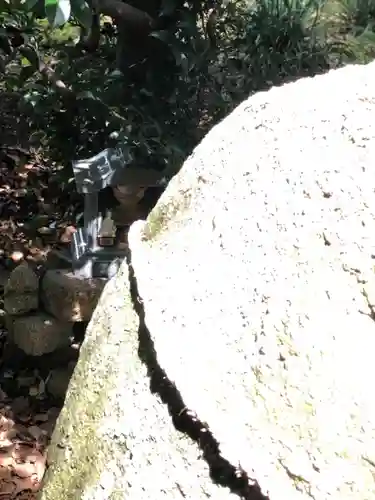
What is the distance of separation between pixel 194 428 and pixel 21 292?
2237 millimetres

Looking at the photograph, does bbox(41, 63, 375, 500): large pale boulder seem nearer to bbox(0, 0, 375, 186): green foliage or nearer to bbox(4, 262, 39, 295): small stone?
bbox(0, 0, 375, 186): green foliage

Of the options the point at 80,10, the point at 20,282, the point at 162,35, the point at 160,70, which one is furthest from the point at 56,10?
the point at 20,282

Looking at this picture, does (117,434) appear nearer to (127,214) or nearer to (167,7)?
(127,214)

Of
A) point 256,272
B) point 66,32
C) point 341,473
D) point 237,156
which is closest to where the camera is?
point 341,473

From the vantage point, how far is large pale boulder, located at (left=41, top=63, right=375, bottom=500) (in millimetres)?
650

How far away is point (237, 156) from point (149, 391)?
1.05ft

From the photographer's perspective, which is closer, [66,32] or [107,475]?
[107,475]

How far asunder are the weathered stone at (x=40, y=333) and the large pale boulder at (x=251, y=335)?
190cm

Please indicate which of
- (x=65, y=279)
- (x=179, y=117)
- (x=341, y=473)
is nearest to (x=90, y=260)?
(x=65, y=279)

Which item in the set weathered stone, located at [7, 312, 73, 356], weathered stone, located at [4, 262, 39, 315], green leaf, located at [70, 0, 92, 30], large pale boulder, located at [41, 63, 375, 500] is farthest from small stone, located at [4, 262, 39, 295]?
large pale boulder, located at [41, 63, 375, 500]

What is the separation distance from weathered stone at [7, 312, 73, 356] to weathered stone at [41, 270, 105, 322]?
45 millimetres

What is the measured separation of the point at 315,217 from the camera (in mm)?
764

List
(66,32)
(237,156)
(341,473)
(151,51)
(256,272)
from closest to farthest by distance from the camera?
(341,473), (256,272), (237,156), (151,51), (66,32)

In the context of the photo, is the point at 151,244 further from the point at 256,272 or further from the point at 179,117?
the point at 179,117
